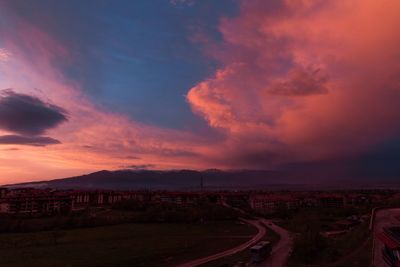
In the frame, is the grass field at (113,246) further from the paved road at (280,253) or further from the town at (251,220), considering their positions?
the paved road at (280,253)

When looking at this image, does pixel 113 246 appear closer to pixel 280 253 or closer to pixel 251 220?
pixel 280 253

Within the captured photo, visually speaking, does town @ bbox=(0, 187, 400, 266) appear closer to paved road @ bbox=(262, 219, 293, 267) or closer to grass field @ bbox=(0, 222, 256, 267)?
paved road @ bbox=(262, 219, 293, 267)

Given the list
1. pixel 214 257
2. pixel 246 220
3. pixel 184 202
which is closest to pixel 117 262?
pixel 214 257

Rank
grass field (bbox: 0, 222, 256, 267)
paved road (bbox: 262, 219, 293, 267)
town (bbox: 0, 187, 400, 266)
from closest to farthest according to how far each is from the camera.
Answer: town (bbox: 0, 187, 400, 266)
paved road (bbox: 262, 219, 293, 267)
grass field (bbox: 0, 222, 256, 267)

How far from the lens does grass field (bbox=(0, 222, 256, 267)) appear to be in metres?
40.9

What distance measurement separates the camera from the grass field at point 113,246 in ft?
134

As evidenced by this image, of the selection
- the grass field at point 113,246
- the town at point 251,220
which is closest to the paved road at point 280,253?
the town at point 251,220

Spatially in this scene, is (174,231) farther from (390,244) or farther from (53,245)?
(390,244)

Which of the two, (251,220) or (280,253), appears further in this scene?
(251,220)

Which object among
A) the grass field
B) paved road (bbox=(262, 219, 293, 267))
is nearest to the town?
paved road (bbox=(262, 219, 293, 267))

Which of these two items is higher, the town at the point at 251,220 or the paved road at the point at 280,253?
the town at the point at 251,220

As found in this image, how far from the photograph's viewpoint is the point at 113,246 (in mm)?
50688

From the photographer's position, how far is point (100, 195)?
4936 inches

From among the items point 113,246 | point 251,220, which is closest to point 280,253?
point 113,246
